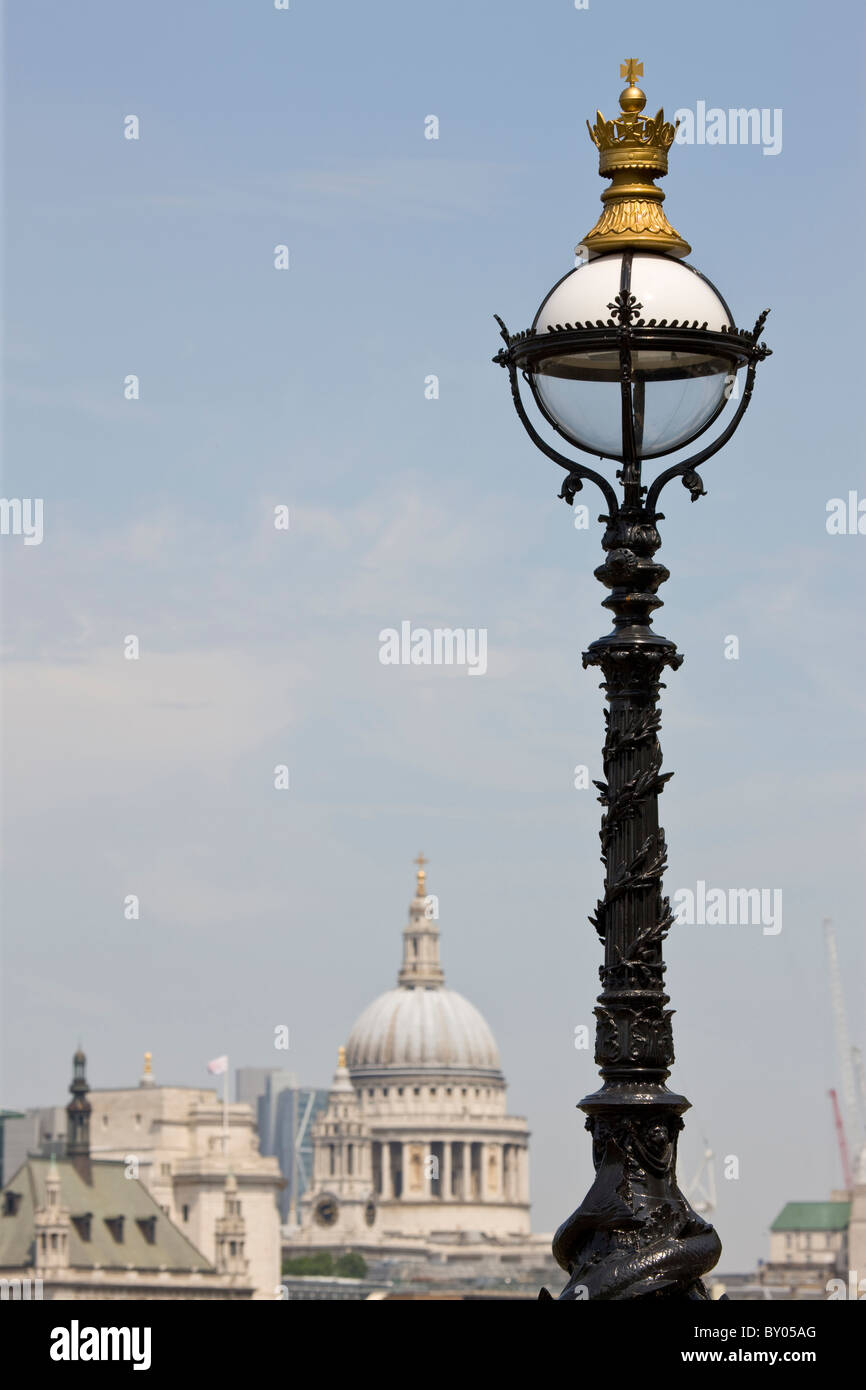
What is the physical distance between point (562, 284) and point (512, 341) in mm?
343

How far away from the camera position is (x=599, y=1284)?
13.9 meters

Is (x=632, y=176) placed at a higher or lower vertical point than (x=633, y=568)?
higher

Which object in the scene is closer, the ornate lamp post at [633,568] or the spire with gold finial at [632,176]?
the ornate lamp post at [633,568]

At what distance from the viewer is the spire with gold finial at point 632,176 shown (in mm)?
15094

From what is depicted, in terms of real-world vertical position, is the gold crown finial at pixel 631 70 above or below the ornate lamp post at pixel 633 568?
above

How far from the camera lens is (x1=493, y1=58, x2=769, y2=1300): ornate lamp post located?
14156mm

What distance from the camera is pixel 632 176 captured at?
15219 mm

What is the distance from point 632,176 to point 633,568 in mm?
1894

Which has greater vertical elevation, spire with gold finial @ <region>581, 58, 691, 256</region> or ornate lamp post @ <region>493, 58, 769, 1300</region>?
spire with gold finial @ <region>581, 58, 691, 256</region>

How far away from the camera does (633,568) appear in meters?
14.7

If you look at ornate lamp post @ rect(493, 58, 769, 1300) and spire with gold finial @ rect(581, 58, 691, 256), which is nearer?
ornate lamp post @ rect(493, 58, 769, 1300)

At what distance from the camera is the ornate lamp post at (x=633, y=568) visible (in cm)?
1416
